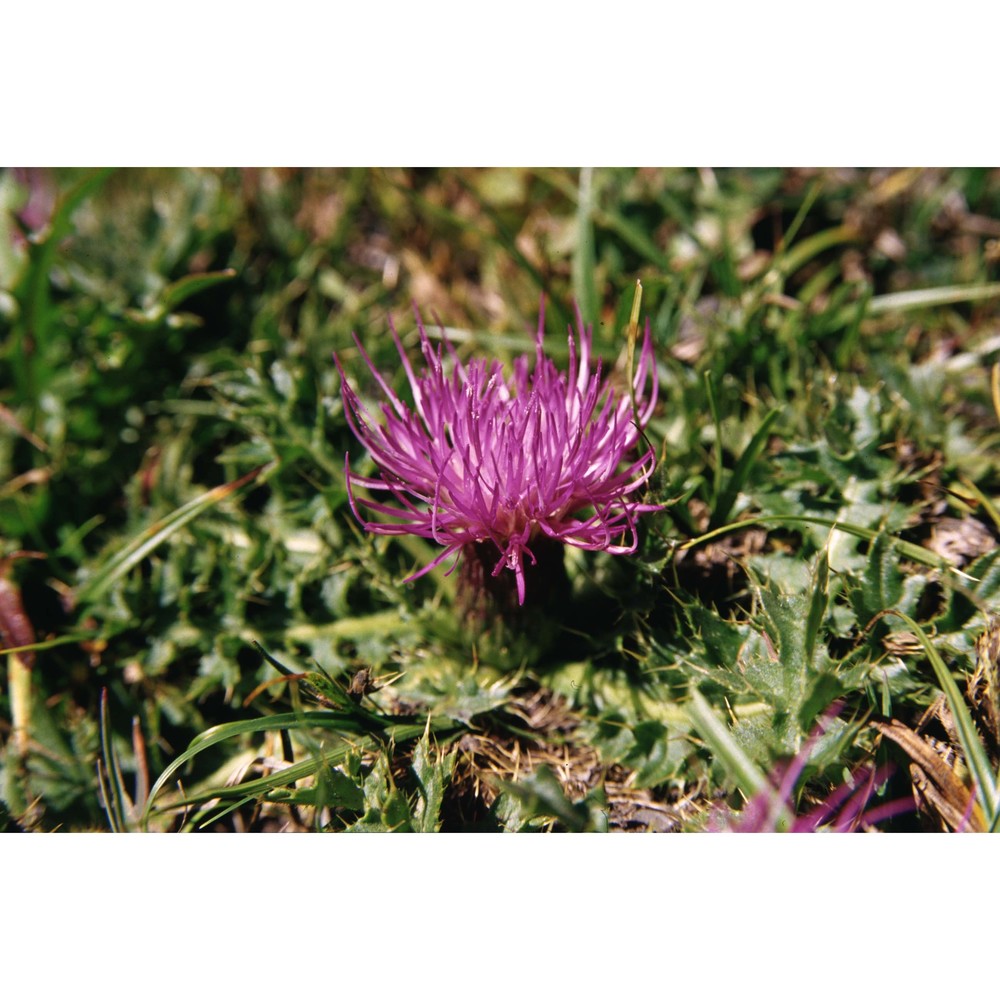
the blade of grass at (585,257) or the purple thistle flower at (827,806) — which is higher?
the blade of grass at (585,257)

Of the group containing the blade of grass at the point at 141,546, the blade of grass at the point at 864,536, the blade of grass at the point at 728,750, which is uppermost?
the blade of grass at the point at 141,546

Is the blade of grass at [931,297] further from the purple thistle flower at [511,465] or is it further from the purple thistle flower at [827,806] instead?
the purple thistle flower at [827,806]

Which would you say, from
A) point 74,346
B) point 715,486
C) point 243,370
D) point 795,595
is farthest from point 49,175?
point 795,595

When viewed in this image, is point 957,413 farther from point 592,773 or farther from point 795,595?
point 592,773

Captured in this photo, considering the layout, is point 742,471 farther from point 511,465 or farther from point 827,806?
point 827,806

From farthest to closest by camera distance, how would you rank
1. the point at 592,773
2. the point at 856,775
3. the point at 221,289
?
the point at 221,289
the point at 592,773
the point at 856,775

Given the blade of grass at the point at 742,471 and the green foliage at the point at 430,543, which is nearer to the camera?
the green foliage at the point at 430,543

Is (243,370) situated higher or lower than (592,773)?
higher

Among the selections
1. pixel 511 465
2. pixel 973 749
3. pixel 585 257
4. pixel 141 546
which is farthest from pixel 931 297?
pixel 141 546

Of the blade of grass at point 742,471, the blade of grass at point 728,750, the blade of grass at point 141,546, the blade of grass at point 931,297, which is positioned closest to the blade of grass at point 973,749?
the blade of grass at point 728,750
